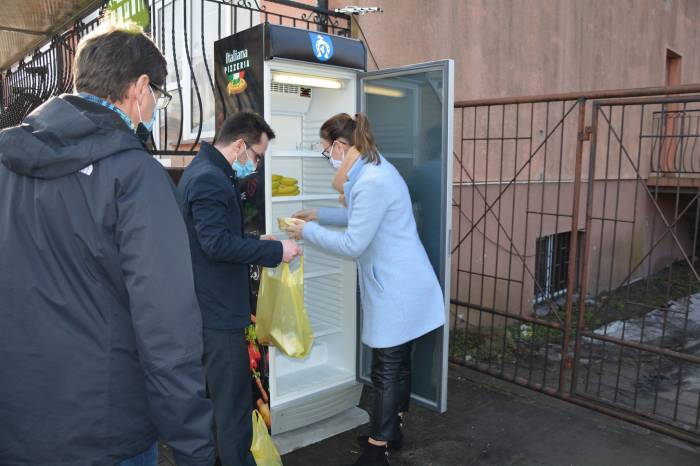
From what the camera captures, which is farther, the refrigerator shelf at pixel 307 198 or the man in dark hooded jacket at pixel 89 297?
the refrigerator shelf at pixel 307 198

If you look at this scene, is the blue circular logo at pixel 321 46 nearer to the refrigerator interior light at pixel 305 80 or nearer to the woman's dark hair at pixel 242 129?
the refrigerator interior light at pixel 305 80

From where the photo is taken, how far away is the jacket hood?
1.29 metres

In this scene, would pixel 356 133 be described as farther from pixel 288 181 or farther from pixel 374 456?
pixel 374 456

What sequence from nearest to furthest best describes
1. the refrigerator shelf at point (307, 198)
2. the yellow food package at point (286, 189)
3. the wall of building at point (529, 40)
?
the refrigerator shelf at point (307, 198) → the yellow food package at point (286, 189) → the wall of building at point (529, 40)

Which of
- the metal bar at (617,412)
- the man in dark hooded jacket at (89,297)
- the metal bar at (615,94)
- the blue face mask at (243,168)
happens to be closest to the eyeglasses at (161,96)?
the man in dark hooded jacket at (89,297)

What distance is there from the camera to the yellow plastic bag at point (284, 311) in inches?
111

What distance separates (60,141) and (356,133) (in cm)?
169

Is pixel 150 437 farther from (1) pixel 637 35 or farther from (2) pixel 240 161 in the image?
(1) pixel 637 35

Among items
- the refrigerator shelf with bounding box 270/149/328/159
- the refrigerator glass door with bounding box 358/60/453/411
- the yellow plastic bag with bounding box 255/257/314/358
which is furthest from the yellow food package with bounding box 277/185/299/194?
the yellow plastic bag with bounding box 255/257/314/358

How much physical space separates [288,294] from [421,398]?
1165mm

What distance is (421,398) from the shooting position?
337 cm

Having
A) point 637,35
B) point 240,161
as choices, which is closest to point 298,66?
point 240,161

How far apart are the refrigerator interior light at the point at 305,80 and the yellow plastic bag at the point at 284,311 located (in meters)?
1.07

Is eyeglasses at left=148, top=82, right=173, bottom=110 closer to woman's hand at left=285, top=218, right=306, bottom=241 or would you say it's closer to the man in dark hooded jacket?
the man in dark hooded jacket
